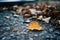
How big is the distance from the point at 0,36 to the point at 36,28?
42 centimetres

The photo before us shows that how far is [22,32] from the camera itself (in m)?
1.63

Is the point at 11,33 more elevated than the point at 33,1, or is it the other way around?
the point at 33,1

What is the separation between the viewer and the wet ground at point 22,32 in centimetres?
153

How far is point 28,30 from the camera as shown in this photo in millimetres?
1658

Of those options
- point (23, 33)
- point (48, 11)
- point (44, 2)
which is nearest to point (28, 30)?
point (23, 33)

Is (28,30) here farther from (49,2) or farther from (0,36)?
(49,2)

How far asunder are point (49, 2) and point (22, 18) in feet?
2.26

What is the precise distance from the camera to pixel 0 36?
1.53m

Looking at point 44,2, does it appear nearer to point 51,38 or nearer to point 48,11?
point 48,11

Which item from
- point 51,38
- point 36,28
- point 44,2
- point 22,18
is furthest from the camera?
point 44,2

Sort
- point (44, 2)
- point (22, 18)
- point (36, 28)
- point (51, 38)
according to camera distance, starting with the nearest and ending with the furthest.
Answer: point (51, 38)
point (36, 28)
point (22, 18)
point (44, 2)

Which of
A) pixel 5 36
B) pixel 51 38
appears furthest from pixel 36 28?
pixel 5 36

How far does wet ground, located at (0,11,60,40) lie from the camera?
153 centimetres

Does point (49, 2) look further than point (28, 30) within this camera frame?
Yes
